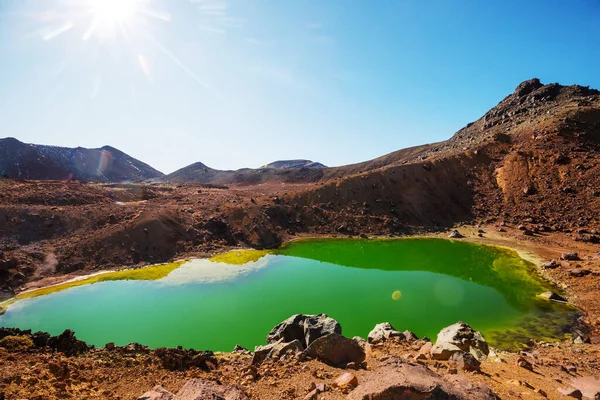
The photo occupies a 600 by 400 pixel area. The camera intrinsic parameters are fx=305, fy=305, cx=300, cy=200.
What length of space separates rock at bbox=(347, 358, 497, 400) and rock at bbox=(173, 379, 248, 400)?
313cm

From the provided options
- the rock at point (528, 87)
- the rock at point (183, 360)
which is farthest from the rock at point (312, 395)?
the rock at point (528, 87)

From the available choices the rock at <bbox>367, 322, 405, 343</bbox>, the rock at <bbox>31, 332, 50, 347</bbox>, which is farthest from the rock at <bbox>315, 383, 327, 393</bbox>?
the rock at <bbox>31, 332, 50, 347</bbox>

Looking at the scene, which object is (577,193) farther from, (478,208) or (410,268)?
(410,268)

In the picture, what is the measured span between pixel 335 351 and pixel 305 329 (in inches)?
164

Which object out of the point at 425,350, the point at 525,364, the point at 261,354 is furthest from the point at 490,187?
the point at 261,354

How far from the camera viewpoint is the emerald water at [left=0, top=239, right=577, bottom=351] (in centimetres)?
1925

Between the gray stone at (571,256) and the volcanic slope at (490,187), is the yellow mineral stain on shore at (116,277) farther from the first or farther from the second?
the gray stone at (571,256)

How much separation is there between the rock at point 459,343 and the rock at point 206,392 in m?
8.15

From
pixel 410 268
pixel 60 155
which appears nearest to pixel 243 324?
pixel 410 268

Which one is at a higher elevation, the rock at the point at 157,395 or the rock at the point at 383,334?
the rock at the point at 157,395

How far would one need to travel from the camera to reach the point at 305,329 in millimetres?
15594

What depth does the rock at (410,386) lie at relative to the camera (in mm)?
6941

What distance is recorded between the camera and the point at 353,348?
11961mm

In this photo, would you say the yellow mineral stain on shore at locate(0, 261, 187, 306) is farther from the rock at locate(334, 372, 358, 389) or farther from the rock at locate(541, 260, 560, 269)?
the rock at locate(541, 260, 560, 269)
